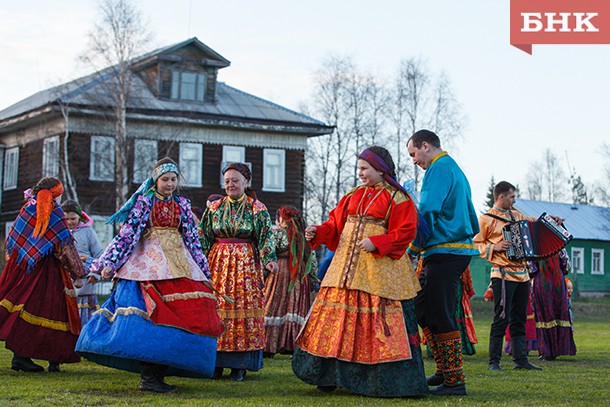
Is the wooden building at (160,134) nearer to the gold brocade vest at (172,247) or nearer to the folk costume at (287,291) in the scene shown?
the folk costume at (287,291)

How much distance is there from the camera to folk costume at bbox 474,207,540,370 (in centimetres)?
1019

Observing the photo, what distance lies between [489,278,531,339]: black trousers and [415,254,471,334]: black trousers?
2552 mm

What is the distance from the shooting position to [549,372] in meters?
10.2

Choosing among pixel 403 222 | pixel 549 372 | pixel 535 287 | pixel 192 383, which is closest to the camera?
pixel 403 222

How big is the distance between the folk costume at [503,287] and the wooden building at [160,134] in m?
22.6

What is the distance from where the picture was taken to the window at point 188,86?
3622 cm

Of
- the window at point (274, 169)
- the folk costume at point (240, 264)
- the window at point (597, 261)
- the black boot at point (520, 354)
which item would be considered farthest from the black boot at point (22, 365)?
the window at point (597, 261)

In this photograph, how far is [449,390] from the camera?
7.68 m

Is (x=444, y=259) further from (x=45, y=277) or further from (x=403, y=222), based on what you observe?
(x=45, y=277)

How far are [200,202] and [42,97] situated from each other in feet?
26.7

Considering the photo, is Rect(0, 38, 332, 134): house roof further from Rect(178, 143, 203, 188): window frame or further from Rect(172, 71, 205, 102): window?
Rect(178, 143, 203, 188): window frame

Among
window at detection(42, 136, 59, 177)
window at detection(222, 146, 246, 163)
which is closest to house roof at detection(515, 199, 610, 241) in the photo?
window at detection(222, 146, 246, 163)

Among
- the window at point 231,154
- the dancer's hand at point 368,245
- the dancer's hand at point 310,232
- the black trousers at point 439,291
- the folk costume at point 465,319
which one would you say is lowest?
the folk costume at point 465,319

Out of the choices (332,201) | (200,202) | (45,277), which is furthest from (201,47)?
(45,277)
